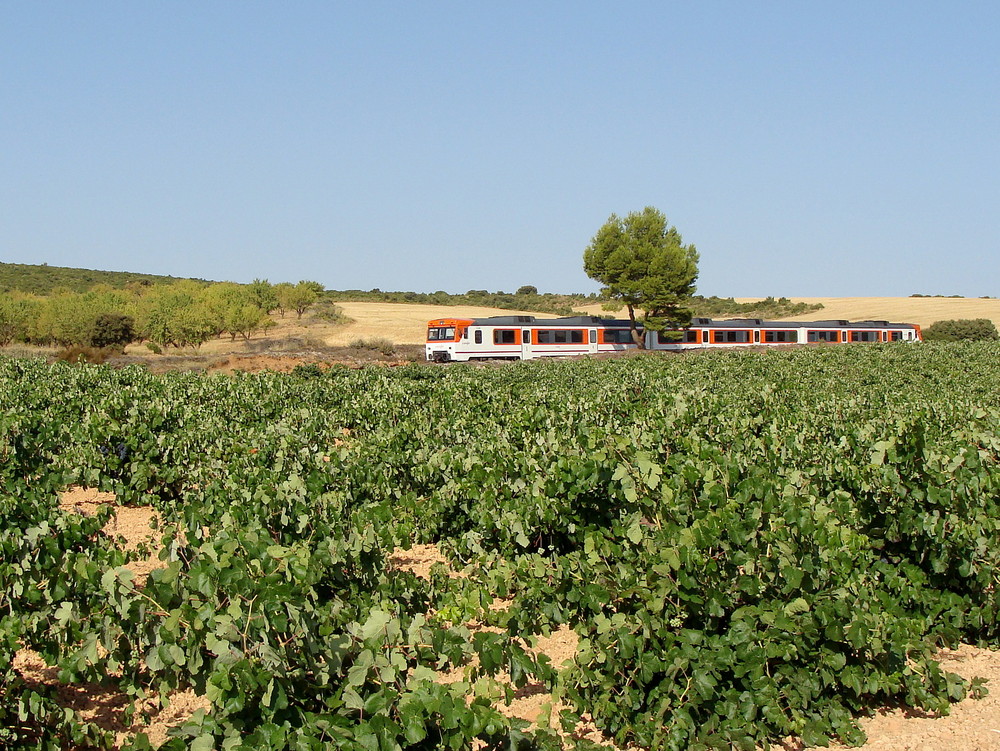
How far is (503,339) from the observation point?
35.3 m

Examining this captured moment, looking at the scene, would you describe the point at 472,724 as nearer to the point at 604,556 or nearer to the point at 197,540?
the point at 197,540

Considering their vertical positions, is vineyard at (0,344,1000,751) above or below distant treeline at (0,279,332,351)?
below

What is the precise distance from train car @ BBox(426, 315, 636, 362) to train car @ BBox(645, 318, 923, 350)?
772 centimetres

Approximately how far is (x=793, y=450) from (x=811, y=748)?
319 cm

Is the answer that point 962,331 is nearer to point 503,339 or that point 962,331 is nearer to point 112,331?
point 503,339

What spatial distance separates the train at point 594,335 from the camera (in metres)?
35.0

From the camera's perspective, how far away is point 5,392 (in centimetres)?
1276

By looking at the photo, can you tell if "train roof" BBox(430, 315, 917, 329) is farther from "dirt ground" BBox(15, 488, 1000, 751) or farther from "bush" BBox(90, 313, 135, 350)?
"dirt ground" BBox(15, 488, 1000, 751)

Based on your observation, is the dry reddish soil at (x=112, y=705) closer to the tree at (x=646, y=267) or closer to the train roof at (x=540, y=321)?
the train roof at (x=540, y=321)

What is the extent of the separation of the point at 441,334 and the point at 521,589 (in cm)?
2945

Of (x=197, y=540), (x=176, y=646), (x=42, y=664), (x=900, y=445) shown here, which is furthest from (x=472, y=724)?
(x=900, y=445)

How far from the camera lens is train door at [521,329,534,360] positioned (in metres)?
35.8

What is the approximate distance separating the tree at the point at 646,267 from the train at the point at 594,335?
67.3 inches

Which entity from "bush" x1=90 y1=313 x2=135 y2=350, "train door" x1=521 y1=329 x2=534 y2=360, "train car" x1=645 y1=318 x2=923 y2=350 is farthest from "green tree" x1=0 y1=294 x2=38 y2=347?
"train car" x1=645 y1=318 x2=923 y2=350
